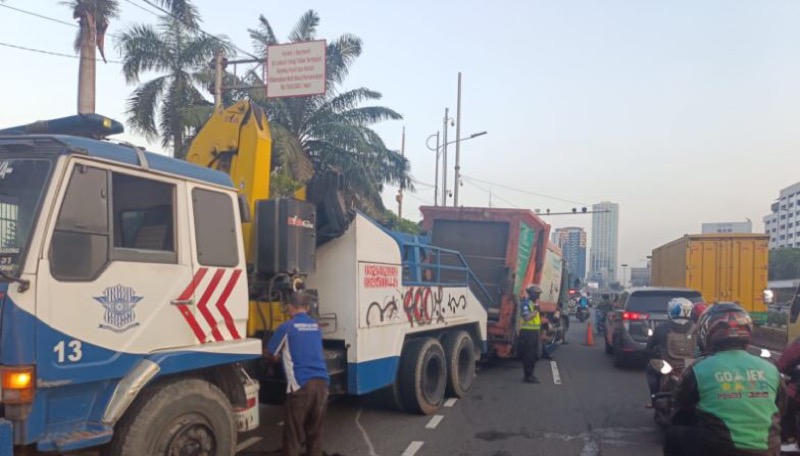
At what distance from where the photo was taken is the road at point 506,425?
6.91 meters

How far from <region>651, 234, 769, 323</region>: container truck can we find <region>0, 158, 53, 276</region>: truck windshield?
53.0 ft

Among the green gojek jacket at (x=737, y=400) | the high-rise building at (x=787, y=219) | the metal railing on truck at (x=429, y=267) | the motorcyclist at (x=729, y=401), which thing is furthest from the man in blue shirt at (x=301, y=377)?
the high-rise building at (x=787, y=219)

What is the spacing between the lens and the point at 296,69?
16.3 m

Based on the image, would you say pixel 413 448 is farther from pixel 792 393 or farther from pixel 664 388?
pixel 792 393

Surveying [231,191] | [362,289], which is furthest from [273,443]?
[231,191]

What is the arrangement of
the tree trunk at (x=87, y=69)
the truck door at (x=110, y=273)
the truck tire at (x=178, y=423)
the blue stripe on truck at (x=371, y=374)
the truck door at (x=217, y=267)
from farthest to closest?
the tree trunk at (x=87, y=69), the blue stripe on truck at (x=371, y=374), the truck door at (x=217, y=267), the truck tire at (x=178, y=423), the truck door at (x=110, y=273)

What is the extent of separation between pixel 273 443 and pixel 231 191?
298cm

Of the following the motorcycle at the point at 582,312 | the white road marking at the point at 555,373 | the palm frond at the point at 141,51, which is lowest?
the motorcycle at the point at 582,312

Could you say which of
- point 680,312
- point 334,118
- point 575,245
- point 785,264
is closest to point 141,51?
point 334,118

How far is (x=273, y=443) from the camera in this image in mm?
6930

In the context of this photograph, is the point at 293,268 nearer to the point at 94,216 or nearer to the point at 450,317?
the point at 94,216

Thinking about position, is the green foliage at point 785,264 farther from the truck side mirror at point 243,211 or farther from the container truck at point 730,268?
the truck side mirror at point 243,211

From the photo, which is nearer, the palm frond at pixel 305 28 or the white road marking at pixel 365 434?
the white road marking at pixel 365 434

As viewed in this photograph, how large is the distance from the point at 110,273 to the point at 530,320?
834 centimetres
